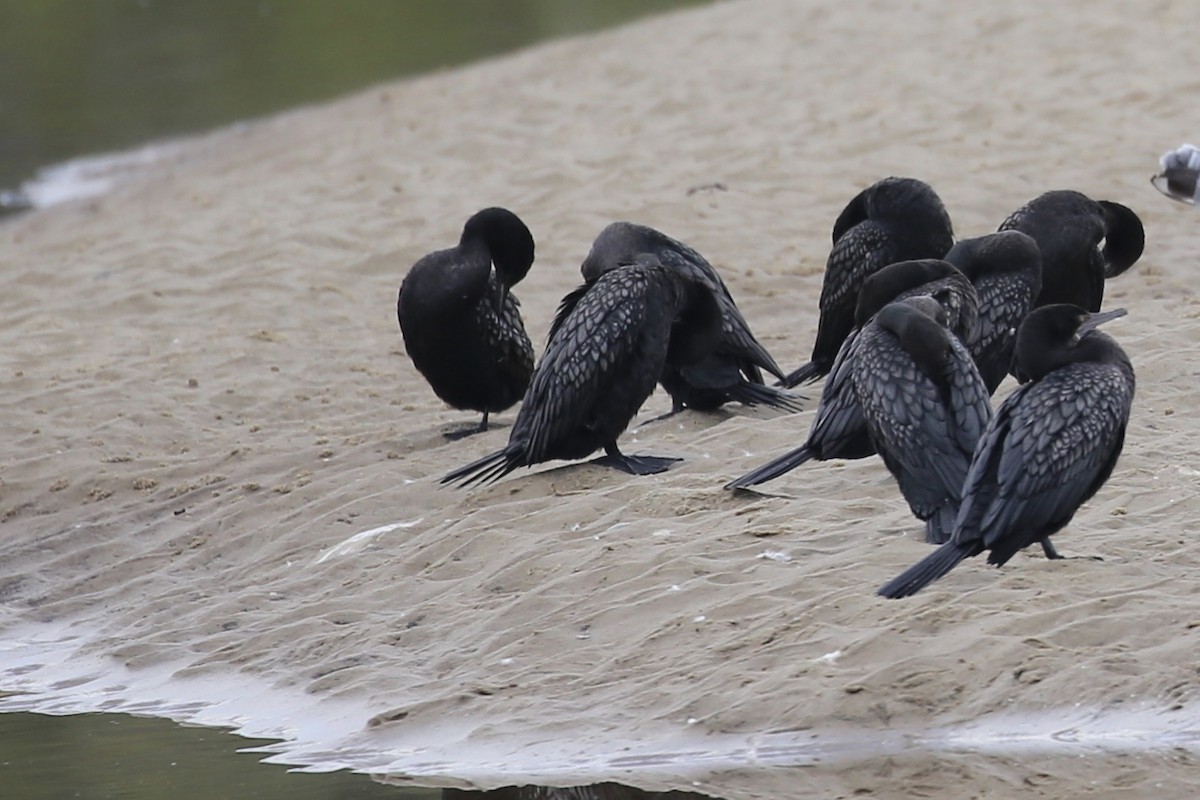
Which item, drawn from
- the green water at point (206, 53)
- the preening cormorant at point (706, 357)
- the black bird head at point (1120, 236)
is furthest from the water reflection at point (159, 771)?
the green water at point (206, 53)

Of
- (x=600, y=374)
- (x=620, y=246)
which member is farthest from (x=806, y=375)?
(x=600, y=374)

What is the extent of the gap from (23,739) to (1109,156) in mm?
7689

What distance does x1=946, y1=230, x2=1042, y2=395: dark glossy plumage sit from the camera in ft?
24.7

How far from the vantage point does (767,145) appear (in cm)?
1318

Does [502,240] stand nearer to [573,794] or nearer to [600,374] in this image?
[600,374]

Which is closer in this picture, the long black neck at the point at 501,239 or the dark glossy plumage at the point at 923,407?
the dark glossy plumage at the point at 923,407

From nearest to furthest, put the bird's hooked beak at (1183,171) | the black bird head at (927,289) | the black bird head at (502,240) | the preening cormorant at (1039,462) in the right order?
the preening cormorant at (1039,462) → the black bird head at (927,289) → the bird's hooked beak at (1183,171) → the black bird head at (502,240)

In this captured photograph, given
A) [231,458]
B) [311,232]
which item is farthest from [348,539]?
[311,232]

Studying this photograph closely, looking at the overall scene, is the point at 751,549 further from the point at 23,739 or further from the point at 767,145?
the point at 767,145

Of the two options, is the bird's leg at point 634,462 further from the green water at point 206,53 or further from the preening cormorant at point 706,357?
the green water at point 206,53

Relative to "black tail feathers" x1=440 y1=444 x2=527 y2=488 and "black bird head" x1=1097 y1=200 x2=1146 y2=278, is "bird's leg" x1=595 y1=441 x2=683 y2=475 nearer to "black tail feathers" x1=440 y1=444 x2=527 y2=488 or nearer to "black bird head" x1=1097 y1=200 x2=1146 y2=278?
"black tail feathers" x1=440 y1=444 x2=527 y2=488

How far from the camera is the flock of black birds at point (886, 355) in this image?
231 inches

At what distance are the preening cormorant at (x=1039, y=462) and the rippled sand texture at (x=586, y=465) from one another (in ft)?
0.47

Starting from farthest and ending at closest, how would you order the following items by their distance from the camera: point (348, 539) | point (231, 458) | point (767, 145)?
1. point (767, 145)
2. point (231, 458)
3. point (348, 539)
